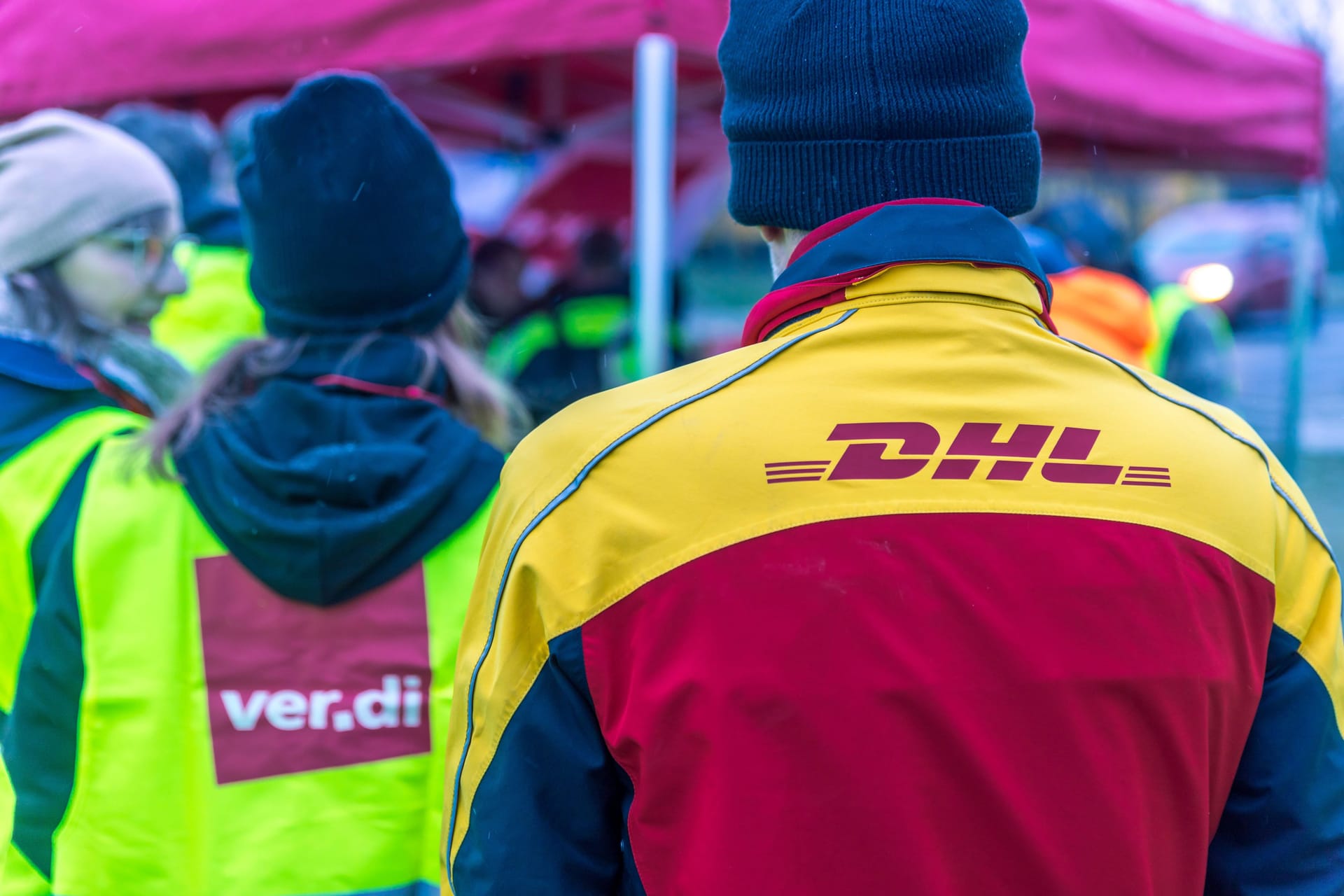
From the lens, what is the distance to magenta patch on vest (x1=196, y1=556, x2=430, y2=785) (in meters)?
1.51

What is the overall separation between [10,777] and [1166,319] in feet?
11.7

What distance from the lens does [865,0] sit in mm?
1080

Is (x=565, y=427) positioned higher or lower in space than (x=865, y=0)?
lower

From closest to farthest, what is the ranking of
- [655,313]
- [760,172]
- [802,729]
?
[802,729] < [760,172] < [655,313]

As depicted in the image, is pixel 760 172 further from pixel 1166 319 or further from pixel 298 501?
pixel 1166 319

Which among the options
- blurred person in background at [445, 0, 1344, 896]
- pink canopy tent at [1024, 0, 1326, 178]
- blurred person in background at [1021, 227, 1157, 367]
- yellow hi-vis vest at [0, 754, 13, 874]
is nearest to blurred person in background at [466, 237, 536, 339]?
pink canopy tent at [1024, 0, 1326, 178]

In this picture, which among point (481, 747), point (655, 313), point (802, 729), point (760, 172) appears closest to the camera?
point (802, 729)

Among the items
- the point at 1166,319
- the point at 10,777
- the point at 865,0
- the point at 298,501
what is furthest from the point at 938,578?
the point at 1166,319

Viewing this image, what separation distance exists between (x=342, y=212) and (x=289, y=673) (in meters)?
0.64

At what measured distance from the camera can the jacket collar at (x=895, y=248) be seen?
1.03m

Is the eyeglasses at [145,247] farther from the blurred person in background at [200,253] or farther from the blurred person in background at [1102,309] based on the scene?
the blurred person in background at [1102,309]

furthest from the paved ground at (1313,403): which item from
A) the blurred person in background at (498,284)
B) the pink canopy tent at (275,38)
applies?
the pink canopy tent at (275,38)

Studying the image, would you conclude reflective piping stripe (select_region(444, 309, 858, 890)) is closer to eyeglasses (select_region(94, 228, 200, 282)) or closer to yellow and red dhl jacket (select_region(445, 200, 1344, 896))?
yellow and red dhl jacket (select_region(445, 200, 1344, 896))

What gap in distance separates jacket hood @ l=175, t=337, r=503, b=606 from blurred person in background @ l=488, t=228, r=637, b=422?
9.72 ft
